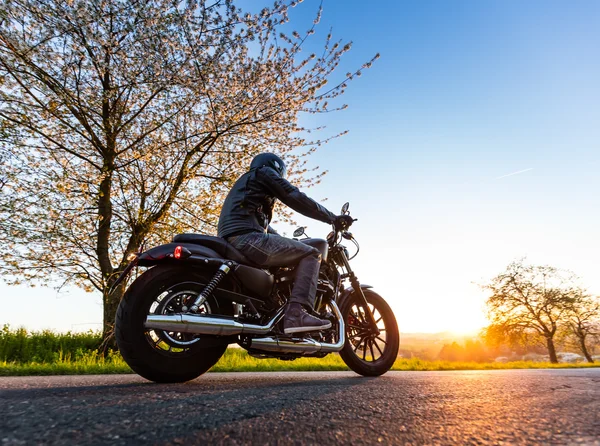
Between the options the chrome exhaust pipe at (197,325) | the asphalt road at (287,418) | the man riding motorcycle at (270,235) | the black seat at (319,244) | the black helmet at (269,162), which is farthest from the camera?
the black seat at (319,244)

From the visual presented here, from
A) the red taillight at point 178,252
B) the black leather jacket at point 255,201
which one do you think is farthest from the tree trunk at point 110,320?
the red taillight at point 178,252

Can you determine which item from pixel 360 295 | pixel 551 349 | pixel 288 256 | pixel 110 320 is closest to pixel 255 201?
pixel 288 256

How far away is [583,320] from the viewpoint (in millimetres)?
34250

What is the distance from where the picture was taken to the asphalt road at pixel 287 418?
1.42 metres

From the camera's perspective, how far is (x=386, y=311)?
489 centimetres

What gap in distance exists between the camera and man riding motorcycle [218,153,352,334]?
11.8 feet

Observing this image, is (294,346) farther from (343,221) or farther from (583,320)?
(583,320)

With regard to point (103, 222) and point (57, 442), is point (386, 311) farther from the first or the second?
point (103, 222)

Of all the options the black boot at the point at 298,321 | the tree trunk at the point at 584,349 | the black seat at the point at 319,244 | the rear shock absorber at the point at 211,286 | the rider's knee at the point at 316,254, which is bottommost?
the tree trunk at the point at 584,349

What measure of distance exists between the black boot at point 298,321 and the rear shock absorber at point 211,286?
2.24 feet

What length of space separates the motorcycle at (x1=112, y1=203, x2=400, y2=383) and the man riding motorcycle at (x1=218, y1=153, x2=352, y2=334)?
0.12m

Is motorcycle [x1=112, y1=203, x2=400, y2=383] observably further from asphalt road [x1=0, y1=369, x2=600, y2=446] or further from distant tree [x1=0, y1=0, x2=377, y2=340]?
distant tree [x1=0, y1=0, x2=377, y2=340]

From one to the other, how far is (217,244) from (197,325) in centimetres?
77

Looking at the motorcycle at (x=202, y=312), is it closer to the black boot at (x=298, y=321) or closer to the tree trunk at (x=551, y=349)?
the black boot at (x=298, y=321)
